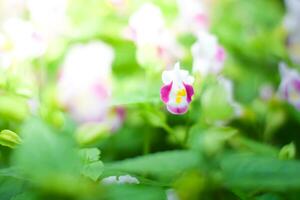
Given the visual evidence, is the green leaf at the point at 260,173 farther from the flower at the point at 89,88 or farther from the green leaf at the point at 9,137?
the flower at the point at 89,88

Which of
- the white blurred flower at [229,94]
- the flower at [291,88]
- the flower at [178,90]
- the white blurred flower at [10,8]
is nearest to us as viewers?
the flower at [178,90]

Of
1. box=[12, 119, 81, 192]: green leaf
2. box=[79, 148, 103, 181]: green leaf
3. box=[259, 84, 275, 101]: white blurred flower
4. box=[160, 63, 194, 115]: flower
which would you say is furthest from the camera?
box=[259, 84, 275, 101]: white blurred flower

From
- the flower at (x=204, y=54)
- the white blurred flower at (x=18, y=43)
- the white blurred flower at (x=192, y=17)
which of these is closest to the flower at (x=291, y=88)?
the flower at (x=204, y=54)

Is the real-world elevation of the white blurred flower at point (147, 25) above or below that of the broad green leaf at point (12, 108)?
above

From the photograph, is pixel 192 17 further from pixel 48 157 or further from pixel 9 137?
pixel 48 157

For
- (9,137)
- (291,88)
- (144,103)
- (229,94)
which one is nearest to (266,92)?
(291,88)

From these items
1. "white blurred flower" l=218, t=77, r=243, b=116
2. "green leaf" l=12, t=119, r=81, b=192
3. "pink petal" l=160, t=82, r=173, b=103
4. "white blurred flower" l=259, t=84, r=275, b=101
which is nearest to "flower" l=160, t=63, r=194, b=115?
"pink petal" l=160, t=82, r=173, b=103

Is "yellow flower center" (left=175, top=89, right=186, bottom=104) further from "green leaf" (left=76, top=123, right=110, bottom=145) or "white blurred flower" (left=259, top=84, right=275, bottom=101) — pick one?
"white blurred flower" (left=259, top=84, right=275, bottom=101)
